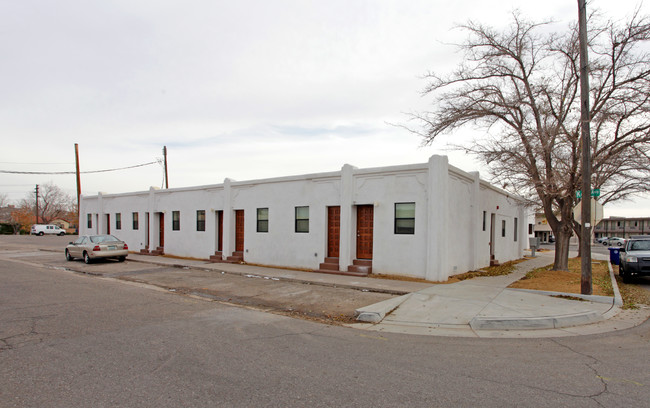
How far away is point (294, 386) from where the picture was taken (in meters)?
4.39

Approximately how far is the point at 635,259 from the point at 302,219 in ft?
40.1

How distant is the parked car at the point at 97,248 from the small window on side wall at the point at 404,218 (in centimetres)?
1435

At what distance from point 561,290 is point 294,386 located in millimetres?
9282

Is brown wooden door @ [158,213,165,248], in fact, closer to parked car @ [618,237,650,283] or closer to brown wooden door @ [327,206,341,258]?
brown wooden door @ [327,206,341,258]

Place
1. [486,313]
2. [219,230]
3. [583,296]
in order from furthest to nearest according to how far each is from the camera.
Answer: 1. [219,230]
2. [583,296]
3. [486,313]

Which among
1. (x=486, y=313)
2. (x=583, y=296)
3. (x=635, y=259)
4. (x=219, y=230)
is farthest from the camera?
(x=219, y=230)

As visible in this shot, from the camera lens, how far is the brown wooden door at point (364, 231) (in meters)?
14.6

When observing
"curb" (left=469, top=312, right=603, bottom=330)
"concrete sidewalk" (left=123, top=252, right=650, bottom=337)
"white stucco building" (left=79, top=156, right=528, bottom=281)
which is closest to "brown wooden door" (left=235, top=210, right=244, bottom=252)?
"white stucco building" (left=79, top=156, right=528, bottom=281)

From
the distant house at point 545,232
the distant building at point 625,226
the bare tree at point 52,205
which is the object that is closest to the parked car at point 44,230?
the bare tree at point 52,205

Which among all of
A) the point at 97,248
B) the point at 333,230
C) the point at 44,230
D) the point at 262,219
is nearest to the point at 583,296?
the point at 333,230

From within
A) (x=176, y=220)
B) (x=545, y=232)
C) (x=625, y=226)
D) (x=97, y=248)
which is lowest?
(x=545, y=232)

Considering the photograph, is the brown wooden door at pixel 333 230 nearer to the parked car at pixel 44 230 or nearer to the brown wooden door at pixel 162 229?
the brown wooden door at pixel 162 229

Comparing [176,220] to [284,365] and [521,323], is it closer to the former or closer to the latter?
[284,365]

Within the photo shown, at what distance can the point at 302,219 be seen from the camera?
1639 centimetres
